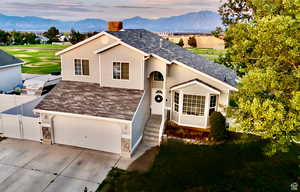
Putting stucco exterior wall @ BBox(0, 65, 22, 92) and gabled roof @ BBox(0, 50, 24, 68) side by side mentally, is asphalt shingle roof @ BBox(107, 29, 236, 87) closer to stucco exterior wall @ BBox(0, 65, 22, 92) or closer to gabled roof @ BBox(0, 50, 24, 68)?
gabled roof @ BBox(0, 50, 24, 68)

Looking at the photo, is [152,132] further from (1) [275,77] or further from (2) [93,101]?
(1) [275,77]

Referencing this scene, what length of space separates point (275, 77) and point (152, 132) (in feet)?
31.5

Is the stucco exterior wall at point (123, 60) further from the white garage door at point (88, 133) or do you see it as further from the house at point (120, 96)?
the white garage door at point (88, 133)

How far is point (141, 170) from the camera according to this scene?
12422mm

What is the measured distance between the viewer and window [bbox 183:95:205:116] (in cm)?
1524

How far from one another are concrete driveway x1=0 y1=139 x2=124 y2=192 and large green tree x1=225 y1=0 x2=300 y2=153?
7916mm

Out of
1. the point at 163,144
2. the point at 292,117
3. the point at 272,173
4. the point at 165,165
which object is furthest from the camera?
the point at 163,144

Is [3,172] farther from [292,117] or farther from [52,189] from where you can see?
[292,117]

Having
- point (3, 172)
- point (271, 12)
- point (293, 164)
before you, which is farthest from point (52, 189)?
point (293, 164)

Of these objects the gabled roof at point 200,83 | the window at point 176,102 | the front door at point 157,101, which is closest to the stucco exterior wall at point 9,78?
the front door at point 157,101

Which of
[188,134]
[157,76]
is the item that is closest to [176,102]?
[157,76]

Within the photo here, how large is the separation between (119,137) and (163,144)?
9.79ft

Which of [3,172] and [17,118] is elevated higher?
[17,118]

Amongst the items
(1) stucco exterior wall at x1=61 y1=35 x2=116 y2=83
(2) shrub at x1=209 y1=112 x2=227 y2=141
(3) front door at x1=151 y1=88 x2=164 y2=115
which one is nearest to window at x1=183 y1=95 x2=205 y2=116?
(2) shrub at x1=209 y1=112 x2=227 y2=141
